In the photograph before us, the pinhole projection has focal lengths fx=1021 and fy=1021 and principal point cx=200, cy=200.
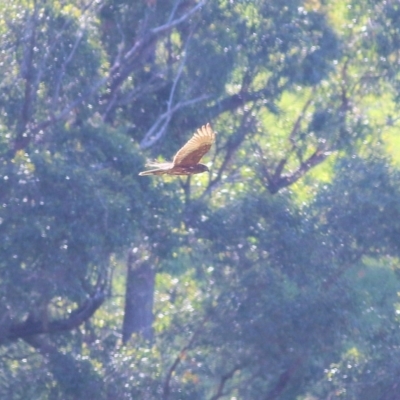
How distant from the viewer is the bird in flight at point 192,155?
5520 millimetres

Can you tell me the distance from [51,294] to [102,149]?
151 centimetres

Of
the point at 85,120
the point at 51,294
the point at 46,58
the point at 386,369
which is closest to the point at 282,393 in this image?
the point at 386,369

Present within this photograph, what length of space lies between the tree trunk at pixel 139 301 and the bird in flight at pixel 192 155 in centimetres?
565

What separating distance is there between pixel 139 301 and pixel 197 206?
5.90 ft

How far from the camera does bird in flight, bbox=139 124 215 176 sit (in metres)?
5.52

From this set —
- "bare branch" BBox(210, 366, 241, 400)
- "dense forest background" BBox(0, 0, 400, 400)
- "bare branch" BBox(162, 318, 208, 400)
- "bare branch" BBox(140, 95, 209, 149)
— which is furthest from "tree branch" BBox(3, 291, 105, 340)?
"bare branch" BBox(140, 95, 209, 149)

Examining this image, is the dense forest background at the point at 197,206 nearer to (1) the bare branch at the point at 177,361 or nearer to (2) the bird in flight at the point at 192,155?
(1) the bare branch at the point at 177,361

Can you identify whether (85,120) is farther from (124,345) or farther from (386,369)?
(386,369)

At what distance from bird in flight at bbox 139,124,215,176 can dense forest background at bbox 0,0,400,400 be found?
3462 millimetres

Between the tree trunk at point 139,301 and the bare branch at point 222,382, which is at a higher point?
the tree trunk at point 139,301

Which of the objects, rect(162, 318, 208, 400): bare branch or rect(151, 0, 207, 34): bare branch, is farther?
rect(151, 0, 207, 34): bare branch

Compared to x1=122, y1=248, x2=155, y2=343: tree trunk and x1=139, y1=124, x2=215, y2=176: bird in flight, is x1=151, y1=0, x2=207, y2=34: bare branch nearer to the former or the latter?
x1=122, y1=248, x2=155, y2=343: tree trunk

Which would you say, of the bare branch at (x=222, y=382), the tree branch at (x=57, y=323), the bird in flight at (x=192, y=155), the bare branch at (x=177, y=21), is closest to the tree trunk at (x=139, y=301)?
the tree branch at (x=57, y=323)

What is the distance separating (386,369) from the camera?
34.2ft
